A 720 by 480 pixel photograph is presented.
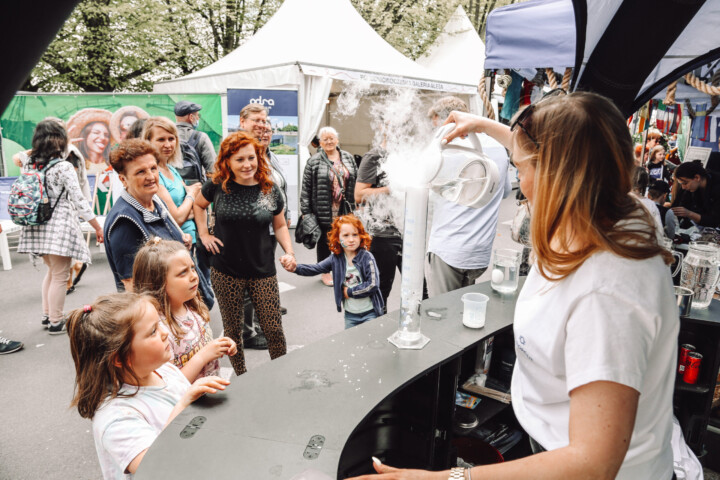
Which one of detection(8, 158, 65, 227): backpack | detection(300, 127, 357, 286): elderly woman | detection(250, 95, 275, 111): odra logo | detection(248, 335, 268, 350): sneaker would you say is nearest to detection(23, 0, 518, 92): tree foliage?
detection(250, 95, 275, 111): odra logo

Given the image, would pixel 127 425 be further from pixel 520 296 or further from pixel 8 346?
pixel 8 346

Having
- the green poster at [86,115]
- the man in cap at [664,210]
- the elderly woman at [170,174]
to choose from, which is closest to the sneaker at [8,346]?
the elderly woman at [170,174]

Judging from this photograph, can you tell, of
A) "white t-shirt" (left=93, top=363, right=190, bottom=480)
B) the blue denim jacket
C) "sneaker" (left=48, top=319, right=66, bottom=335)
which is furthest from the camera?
"sneaker" (left=48, top=319, right=66, bottom=335)

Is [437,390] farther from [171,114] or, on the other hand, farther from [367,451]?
[171,114]

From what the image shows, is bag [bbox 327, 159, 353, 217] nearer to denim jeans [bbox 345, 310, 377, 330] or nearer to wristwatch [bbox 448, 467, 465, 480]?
denim jeans [bbox 345, 310, 377, 330]

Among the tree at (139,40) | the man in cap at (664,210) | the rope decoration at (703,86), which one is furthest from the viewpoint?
the tree at (139,40)

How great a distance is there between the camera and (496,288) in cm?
254

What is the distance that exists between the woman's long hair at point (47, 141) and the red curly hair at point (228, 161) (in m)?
1.99

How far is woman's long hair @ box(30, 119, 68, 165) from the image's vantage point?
385 centimetres

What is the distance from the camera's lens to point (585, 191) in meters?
0.96

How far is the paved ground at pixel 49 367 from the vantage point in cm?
257

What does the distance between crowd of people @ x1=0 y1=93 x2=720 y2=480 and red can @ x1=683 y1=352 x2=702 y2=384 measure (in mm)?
1370

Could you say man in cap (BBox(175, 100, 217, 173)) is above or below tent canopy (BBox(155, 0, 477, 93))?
below

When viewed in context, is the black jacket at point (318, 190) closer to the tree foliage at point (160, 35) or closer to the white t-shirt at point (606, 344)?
the white t-shirt at point (606, 344)
